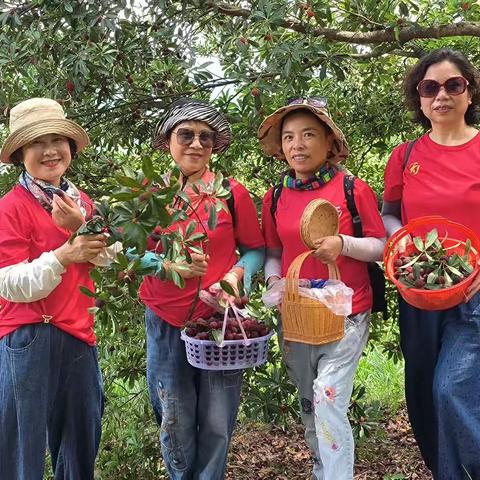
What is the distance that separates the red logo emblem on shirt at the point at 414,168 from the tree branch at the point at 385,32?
0.88 m

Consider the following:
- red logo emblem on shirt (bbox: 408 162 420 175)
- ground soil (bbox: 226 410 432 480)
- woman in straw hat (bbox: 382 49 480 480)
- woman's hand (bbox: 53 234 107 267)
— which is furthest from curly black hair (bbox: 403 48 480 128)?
ground soil (bbox: 226 410 432 480)

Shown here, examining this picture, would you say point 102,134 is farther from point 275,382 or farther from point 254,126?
point 275,382

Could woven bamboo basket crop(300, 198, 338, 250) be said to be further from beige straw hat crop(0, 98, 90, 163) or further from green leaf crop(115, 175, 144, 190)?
beige straw hat crop(0, 98, 90, 163)

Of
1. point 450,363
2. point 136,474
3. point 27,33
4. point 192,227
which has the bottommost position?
point 136,474

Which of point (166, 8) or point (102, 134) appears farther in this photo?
point (102, 134)

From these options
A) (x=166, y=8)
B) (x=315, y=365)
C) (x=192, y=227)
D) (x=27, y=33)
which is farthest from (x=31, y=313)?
(x=166, y=8)

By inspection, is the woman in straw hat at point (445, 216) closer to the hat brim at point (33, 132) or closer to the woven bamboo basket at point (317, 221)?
the woven bamboo basket at point (317, 221)

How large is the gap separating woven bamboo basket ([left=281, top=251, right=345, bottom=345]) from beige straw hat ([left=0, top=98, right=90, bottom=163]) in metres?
1.00

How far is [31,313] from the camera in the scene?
2.59 m

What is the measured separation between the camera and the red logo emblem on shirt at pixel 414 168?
2846mm

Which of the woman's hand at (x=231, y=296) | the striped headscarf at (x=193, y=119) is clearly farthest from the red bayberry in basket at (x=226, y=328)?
the striped headscarf at (x=193, y=119)

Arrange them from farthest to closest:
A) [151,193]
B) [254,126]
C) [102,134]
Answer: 1. [102,134]
2. [254,126]
3. [151,193]

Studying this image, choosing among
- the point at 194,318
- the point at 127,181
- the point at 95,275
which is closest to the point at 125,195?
the point at 127,181

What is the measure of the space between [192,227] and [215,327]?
436 millimetres
